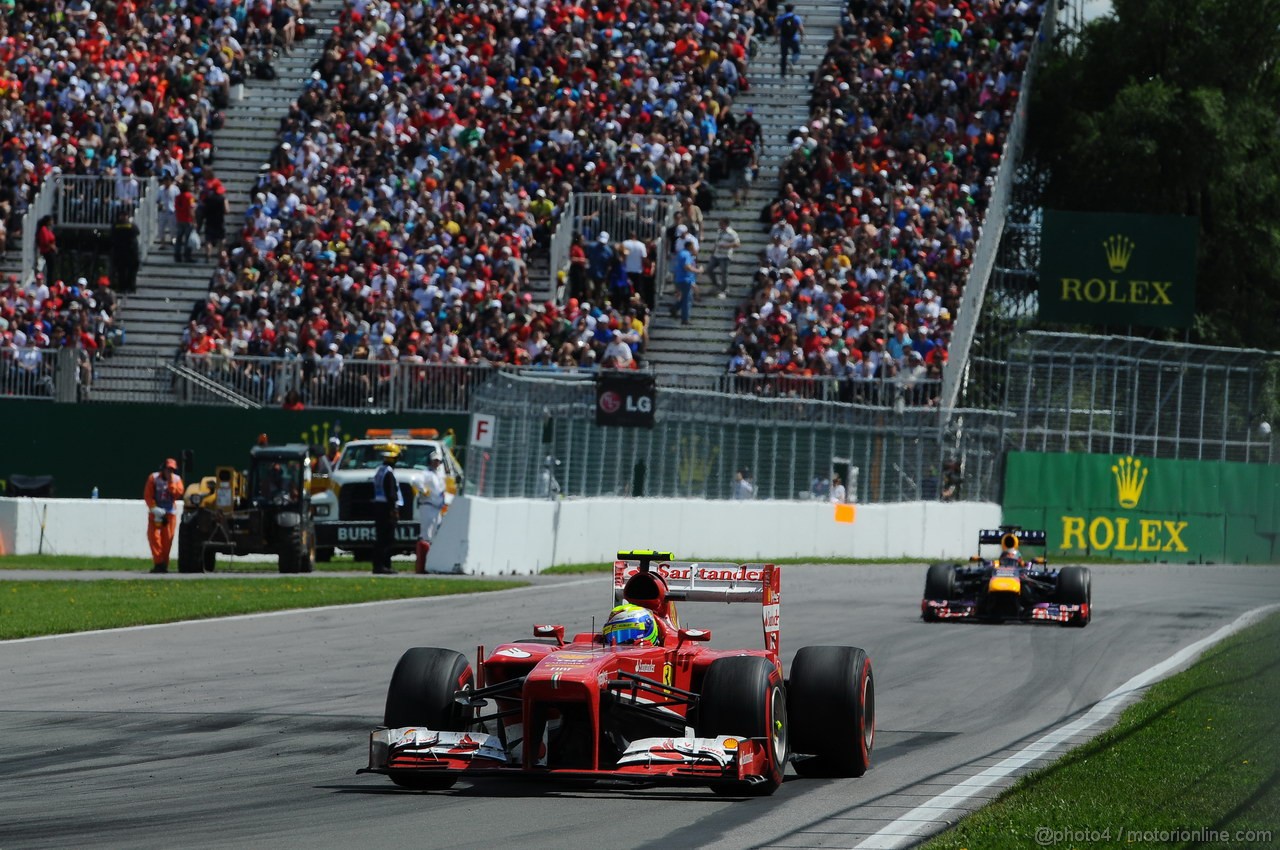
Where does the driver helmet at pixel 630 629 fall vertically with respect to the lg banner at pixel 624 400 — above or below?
below

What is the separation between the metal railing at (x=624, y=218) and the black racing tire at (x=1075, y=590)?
61.2 feet

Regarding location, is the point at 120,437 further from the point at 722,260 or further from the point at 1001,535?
the point at 1001,535

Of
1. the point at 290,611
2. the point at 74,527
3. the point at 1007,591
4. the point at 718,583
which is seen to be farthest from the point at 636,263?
the point at 718,583

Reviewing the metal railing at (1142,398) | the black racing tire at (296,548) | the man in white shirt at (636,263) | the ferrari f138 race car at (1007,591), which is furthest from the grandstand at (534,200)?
the ferrari f138 race car at (1007,591)

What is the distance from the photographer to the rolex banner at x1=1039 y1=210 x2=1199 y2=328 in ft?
136

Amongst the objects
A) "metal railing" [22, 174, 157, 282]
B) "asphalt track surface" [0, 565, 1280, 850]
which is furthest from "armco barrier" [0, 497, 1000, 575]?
"metal railing" [22, 174, 157, 282]

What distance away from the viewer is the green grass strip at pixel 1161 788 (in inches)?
321

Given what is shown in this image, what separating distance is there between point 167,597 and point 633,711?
46.2 feet

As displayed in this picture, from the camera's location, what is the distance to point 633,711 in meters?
9.98

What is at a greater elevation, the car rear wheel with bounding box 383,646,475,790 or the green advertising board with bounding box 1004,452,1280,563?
the green advertising board with bounding box 1004,452,1280,563

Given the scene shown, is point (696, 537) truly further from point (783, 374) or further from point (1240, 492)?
point (1240, 492)

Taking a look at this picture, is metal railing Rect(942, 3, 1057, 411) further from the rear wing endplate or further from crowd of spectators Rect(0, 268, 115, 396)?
crowd of spectators Rect(0, 268, 115, 396)

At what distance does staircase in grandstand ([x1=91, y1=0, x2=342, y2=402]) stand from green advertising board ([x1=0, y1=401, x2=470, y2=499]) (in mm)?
512

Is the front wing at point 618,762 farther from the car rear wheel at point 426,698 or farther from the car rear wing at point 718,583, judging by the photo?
the car rear wing at point 718,583
